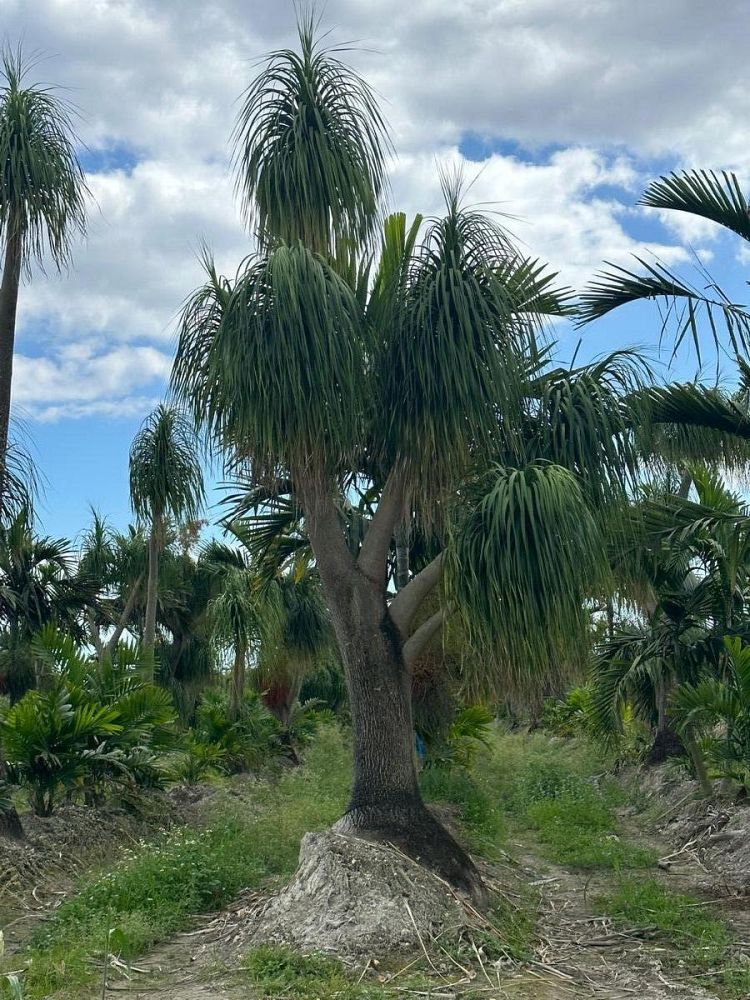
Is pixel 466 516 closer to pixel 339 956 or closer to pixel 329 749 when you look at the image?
pixel 339 956

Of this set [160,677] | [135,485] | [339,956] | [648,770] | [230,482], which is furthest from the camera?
[160,677]

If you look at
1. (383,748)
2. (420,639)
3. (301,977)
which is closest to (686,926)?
(383,748)

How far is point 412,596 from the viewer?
31.1 feet

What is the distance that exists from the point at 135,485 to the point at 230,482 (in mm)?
3852

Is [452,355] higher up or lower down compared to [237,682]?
higher up

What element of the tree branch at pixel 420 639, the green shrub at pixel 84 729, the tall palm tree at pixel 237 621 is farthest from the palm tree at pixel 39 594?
the tree branch at pixel 420 639

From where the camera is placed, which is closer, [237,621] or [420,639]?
[420,639]

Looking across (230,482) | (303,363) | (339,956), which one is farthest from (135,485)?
(339,956)

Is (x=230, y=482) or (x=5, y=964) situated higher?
(x=230, y=482)

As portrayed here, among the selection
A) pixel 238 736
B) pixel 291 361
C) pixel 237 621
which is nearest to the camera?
pixel 291 361

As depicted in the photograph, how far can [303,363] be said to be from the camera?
8391 mm

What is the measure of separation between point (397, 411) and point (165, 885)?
458cm

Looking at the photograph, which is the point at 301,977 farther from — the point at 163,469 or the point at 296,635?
the point at 296,635

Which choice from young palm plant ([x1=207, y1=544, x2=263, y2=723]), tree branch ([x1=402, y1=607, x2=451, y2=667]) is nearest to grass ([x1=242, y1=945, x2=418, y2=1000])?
tree branch ([x1=402, y1=607, x2=451, y2=667])
